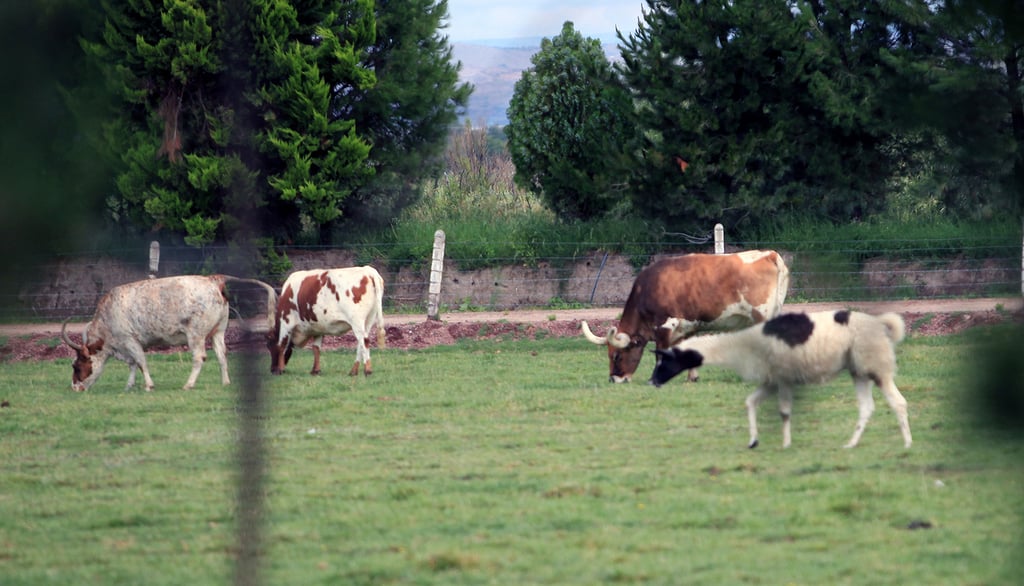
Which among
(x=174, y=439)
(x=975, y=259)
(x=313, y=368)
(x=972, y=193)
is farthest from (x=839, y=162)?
(x=975, y=259)

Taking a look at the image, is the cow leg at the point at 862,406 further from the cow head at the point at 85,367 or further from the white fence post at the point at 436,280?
the white fence post at the point at 436,280

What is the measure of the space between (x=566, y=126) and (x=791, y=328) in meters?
15.5

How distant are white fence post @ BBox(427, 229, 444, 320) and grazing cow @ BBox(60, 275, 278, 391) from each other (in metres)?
6.14

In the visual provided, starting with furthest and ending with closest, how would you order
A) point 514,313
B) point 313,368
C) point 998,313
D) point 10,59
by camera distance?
point 514,313, point 313,368, point 10,59, point 998,313

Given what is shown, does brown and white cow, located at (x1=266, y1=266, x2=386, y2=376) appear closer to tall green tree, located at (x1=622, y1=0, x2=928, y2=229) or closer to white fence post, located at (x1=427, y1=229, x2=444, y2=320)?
white fence post, located at (x1=427, y1=229, x2=444, y2=320)

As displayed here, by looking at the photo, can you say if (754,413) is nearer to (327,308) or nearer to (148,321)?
(327,308)

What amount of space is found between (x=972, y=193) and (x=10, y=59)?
1.27 m

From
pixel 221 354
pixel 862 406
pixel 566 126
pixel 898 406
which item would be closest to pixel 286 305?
pixel 221 354

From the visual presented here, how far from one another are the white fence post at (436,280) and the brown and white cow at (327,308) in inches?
189

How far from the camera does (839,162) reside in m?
2.54

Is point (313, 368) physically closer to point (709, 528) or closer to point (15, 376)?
point (15, 376)

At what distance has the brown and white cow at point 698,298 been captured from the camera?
12.5m

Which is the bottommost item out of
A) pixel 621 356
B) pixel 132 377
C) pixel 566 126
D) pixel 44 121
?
pixel 132 377

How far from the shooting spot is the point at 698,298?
12750 millimetres
